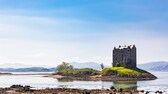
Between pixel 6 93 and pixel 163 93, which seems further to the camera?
pixel 163 93

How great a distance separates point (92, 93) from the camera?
9638 centimetres

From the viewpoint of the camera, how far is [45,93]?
314 ft

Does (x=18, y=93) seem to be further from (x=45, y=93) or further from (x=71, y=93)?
(x=71, y=93)

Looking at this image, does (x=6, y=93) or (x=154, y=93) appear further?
(x=154, y=93)

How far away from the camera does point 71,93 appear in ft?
317

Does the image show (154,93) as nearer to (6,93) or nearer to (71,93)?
(71,93)

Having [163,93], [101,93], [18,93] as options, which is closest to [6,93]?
[18,93]

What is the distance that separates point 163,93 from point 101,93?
55.0ft

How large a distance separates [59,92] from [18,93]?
10.6 meters

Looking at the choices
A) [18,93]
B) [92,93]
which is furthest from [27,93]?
[92,93]

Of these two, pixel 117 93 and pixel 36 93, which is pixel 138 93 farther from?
pixel 36 93

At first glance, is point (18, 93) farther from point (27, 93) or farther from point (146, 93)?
point (146, 93)

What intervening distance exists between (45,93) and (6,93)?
9371mm

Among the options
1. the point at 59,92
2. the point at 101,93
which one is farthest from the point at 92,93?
the point at 59,92
